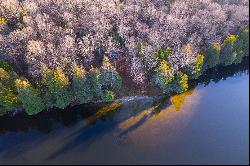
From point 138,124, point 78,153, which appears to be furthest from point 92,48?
point 78,153

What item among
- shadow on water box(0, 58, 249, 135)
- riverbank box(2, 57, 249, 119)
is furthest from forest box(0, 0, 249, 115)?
shadow on water box(0, 58, 249, 135)

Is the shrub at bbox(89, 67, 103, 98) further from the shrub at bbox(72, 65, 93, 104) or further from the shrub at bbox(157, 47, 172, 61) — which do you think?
the shrub at bbox(157, 47, 172, 61)

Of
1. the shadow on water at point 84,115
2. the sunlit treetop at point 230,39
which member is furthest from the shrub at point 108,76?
the sunlit treetop at point 230,39

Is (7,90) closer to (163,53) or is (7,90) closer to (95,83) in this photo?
(95,83)

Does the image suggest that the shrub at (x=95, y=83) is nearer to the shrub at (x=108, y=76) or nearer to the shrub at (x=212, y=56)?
the shrub at (x=108, y=76)

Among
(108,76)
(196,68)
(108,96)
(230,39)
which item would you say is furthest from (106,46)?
(230,39)

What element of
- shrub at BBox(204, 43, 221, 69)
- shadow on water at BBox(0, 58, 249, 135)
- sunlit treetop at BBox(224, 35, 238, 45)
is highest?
sunlit treetop at BBox(224, 35, 238, 45)
